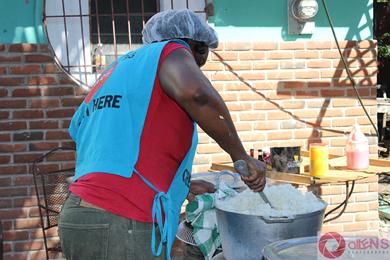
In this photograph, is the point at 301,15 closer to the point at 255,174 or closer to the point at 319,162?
the point at 319,162

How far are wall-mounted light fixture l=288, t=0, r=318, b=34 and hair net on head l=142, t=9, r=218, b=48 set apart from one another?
7.14ft

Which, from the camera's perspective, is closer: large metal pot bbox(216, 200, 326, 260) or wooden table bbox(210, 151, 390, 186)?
large metal pot bbox(216, 200, 326, 260)

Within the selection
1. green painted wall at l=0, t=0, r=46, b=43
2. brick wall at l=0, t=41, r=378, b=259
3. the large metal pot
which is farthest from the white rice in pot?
green painted wall at l=0, t=0, r=46, b=43

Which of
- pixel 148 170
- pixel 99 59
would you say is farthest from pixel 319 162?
pixel 99 59

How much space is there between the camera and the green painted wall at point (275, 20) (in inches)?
161

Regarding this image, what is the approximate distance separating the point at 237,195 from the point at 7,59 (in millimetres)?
2304

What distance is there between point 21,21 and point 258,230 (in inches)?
103

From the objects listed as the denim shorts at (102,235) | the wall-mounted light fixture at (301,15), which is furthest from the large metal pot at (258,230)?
the wall-mounted light fixture at (301,15)

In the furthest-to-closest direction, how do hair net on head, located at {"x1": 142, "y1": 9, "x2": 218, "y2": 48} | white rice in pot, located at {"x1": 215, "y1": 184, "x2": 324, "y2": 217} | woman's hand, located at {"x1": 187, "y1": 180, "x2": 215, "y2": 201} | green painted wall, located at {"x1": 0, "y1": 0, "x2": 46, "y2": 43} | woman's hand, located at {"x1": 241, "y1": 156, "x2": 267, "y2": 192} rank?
green painted wall, located at {"x1": 0, "y1": 0, "x2": 46, "y2": 43} → woman's hand, located at {"x1": 187, "y1": 180, "x2": 215, "y2": 201} → white rice in pot, located at {"x1": 215, "y1": 184, "x2": 324, "y2": 217} → hair net on head, located at {"x1": 142, "y1": 9, "x2": 218, "y2": 48} → woman's hand, located at {"x1": 241, "y1": 156, "x2": 267, "y2": 192}

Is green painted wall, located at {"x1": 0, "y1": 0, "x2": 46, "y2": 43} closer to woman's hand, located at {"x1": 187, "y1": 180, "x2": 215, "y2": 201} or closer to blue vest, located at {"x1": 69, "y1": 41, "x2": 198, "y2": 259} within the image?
woman's hand, located at {"x1": 187, "y1": 180, "x2": 215, "y2": 201}

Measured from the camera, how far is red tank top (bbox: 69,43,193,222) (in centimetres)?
179

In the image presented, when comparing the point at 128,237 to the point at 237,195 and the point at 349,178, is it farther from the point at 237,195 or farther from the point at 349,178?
the point at 349,178

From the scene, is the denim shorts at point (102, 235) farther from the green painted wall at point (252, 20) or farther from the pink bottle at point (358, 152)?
the green painted wall at point (252, 20)

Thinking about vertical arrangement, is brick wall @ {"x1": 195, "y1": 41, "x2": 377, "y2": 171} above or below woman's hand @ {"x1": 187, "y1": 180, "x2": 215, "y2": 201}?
above
